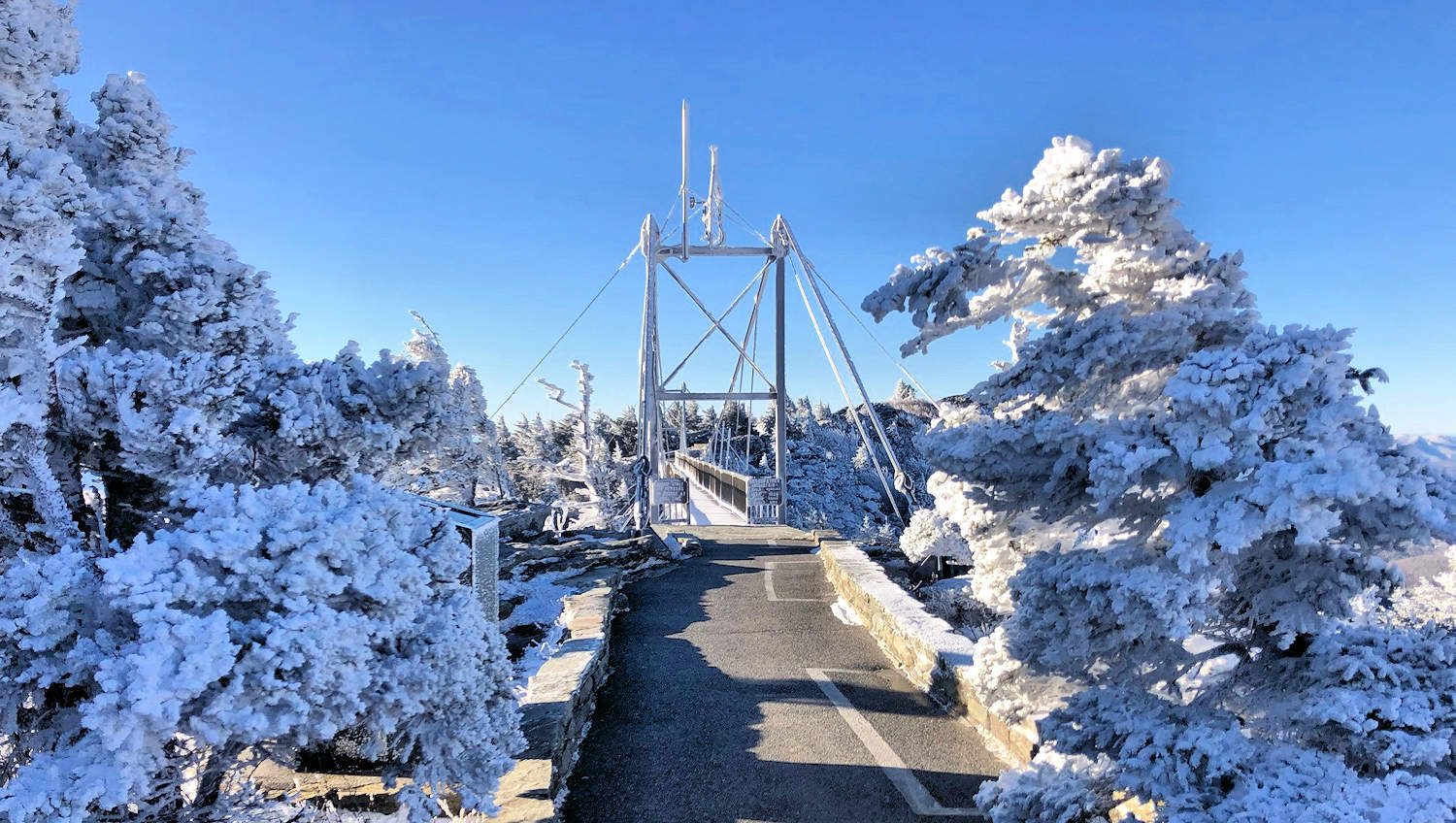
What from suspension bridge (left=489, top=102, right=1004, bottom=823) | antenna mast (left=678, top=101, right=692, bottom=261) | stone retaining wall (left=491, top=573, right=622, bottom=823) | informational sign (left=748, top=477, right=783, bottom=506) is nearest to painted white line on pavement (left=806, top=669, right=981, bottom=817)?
suspension bridge (left=489, top=102, right=1004, bottom=823)

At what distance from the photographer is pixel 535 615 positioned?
800 centimetres

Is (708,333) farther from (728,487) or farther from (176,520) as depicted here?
(176,520)

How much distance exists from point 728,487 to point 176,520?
1765cm

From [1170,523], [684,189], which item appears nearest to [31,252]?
[1170,523]

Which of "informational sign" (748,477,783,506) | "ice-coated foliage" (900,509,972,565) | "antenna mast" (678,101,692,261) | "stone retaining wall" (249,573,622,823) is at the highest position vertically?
"antenna mast" (678,101,692,261)

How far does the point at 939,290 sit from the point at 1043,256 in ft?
1.96

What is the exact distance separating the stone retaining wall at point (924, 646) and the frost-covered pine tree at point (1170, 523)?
2.64ft

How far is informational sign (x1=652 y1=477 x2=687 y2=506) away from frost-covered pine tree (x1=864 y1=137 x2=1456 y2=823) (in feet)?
39.3

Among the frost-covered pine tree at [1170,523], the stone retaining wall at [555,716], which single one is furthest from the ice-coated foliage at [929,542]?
the frost-covered pine tree at [1170,523]

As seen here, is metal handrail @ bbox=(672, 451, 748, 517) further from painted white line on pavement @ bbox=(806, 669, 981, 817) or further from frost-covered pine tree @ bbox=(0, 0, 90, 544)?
frost-covered pine tree @ bbox=(0, 0, 90, 544)

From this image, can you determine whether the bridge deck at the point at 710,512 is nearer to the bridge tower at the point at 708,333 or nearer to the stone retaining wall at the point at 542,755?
the bridge tower at the point at 708,333

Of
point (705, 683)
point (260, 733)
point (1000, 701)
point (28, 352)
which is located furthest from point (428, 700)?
point (705, 683)

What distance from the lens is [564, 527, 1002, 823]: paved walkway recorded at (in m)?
3.99

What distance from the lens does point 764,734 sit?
15.9 ft
